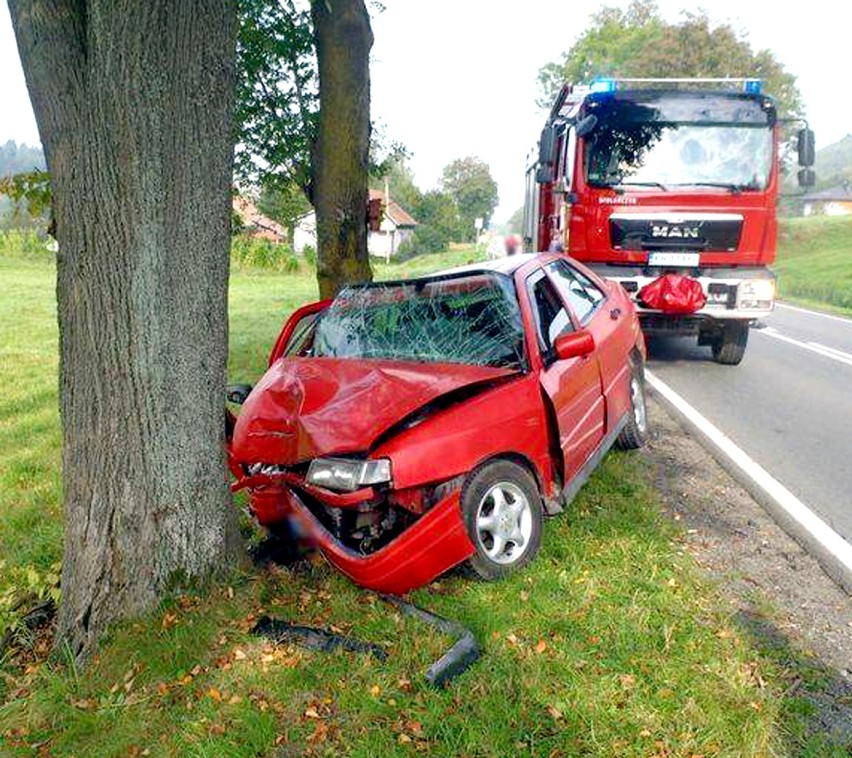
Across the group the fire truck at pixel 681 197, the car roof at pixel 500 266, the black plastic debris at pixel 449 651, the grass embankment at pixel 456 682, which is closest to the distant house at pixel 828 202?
the fire truck at pixel 681 197

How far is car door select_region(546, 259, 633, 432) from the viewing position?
5121mm

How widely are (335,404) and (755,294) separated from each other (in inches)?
247

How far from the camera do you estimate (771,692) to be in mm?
2930

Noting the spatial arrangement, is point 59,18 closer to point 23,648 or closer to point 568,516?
point 23,648

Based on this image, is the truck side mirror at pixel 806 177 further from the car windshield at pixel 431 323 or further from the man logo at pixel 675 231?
the car windshield at pixel 431 323

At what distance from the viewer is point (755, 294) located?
8461 mm

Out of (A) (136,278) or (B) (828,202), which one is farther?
(B) (828,202)

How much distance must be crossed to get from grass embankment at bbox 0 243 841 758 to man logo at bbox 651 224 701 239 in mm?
5084

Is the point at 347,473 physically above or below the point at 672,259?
below

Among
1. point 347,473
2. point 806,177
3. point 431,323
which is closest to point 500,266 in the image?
point 431,323

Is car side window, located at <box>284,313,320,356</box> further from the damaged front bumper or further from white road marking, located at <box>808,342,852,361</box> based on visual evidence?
white road marking, located at <box>808,342,852,361</box>

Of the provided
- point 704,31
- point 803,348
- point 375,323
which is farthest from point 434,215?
point 375,323

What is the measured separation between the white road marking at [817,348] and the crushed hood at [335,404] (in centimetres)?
824

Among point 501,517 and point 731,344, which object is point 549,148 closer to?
point 731,344
